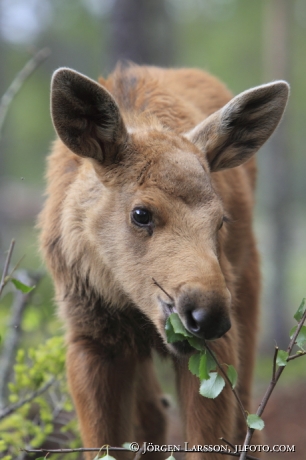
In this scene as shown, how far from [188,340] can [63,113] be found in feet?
5.69

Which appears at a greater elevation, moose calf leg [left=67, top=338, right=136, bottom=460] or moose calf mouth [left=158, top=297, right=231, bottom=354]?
moose calf mouth [left=158, top=297, right=231, bottom=354]

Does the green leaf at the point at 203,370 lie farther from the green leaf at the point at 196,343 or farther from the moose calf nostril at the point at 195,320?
the moose calf nostril at the point at 195,320

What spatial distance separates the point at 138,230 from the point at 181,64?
26.0 meters

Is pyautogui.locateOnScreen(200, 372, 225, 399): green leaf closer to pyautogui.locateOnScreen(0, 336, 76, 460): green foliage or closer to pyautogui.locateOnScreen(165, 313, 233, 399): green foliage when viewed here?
pyautogui.locateOnScreen(165, 313, 233, 399): green foliage

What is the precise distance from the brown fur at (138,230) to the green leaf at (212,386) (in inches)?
11.2

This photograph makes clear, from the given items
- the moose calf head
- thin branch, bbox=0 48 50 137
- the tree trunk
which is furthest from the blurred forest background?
the moose calf head

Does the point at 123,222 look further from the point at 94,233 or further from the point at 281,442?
the point at 281,442

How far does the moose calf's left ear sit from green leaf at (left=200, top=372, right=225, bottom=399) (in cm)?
173

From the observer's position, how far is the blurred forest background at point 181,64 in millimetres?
11594

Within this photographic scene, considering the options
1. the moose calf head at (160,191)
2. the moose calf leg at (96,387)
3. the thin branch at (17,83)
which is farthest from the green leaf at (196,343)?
the thin branch at (17,83)

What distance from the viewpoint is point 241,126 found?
484 cm

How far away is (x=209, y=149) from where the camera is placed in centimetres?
472

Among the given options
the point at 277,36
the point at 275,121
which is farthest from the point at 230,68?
the point at 275,121

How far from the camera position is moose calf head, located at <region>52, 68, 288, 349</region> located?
365 cm
